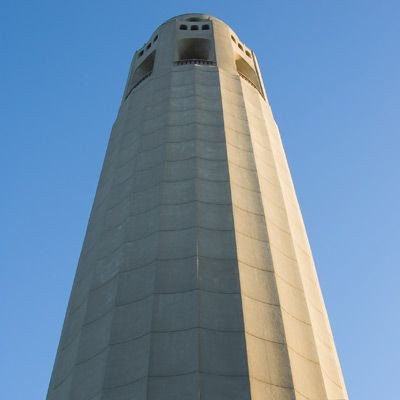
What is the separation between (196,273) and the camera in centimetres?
1689

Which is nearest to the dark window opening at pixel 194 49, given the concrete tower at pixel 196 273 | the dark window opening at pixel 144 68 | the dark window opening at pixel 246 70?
the dark window opening at pixel 144 68

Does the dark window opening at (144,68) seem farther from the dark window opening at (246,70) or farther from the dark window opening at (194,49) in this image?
the dark window opening at (246,70)

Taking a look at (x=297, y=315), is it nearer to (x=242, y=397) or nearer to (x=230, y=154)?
(x=242, y=397)

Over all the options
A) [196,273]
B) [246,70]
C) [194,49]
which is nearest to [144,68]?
[194,49]

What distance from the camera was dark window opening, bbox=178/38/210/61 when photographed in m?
34.8

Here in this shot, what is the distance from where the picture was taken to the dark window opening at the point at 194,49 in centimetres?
3481

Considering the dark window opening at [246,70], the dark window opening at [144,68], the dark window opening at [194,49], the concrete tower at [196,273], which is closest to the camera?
the concrete tower at [196,273]

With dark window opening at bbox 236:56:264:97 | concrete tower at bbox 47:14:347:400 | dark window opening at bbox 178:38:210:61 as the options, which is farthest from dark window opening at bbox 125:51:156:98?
concrete tower at bbox 47:14:347:400

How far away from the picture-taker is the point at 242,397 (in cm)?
1372

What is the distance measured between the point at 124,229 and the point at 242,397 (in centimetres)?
821

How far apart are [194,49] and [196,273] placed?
22057 mm

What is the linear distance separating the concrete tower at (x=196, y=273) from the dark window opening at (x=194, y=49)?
7583 mm

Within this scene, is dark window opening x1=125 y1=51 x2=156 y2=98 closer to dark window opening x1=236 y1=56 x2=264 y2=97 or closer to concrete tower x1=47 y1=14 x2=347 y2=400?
dark window opening x1=236 y1=56 x2=264 y2=97

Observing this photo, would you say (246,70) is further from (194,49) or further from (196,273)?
(196,273)
